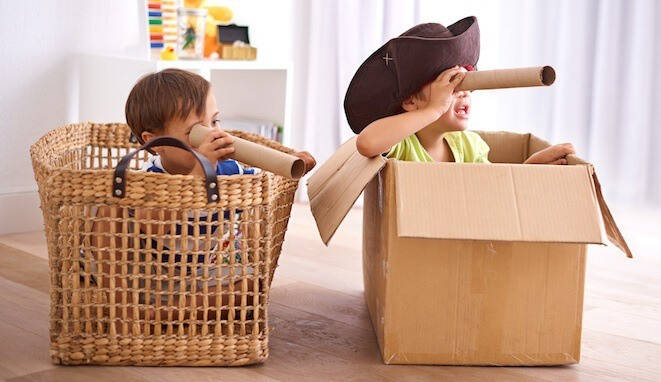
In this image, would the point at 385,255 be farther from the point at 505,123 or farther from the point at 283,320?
the point at 505,123

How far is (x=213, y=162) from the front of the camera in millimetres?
1338

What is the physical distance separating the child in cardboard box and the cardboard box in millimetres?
74

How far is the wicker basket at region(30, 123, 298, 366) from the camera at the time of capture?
3.98 feet

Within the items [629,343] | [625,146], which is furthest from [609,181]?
[629,343]

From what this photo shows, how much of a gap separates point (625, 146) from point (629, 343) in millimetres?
1092

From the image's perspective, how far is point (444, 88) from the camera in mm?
1410

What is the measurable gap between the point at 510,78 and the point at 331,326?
0.52 metres

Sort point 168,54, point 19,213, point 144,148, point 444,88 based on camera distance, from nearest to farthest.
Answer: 1. point 144,148
2. point 444,88
3. point 19,213
4. point 168,54

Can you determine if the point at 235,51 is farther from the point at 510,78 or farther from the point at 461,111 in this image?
the point at 510,78

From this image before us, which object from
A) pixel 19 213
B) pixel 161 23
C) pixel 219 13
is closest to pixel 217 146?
pixel 19 213

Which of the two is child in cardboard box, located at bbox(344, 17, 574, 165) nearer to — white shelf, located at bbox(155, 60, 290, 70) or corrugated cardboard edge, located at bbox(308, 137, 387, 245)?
corrugated cardboard edge, located at bbox(308, 137, 387, 245)

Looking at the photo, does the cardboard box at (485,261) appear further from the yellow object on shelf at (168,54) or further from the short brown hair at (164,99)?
the yellow object on shelf at (168,54)

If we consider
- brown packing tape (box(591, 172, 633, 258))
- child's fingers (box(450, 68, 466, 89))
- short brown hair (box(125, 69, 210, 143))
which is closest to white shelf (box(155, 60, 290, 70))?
short brown hair (box(125, 69, 210, 143))

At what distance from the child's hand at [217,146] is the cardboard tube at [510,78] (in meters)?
0.38
